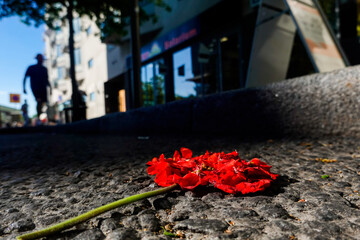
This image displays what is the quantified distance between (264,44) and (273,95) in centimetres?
275

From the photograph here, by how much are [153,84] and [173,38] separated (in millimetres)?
2848

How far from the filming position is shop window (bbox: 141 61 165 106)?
1149 cm

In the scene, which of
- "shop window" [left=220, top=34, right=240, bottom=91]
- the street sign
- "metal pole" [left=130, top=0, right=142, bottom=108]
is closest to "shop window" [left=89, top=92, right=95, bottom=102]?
the street sign

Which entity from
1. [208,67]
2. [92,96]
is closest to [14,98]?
[92,96]

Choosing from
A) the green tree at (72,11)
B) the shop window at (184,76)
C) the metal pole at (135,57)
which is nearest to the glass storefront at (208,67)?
the shop window at (184,76)

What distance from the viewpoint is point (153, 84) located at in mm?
12141

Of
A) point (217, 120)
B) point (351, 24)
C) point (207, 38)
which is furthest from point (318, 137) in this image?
point (207, 38)

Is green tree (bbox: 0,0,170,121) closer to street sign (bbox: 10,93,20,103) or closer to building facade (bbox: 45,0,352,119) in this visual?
building facade (bbox: 45,0,352,119)

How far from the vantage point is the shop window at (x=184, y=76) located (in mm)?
9648

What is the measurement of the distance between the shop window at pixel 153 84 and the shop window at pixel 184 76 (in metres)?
1.02

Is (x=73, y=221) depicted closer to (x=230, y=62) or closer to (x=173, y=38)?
(x=230, y=62)

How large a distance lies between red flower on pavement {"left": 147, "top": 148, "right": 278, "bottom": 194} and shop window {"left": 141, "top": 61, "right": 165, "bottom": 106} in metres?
10.3

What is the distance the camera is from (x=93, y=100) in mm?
20750

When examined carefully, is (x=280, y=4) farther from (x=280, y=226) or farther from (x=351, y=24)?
(x=280, y=226)
